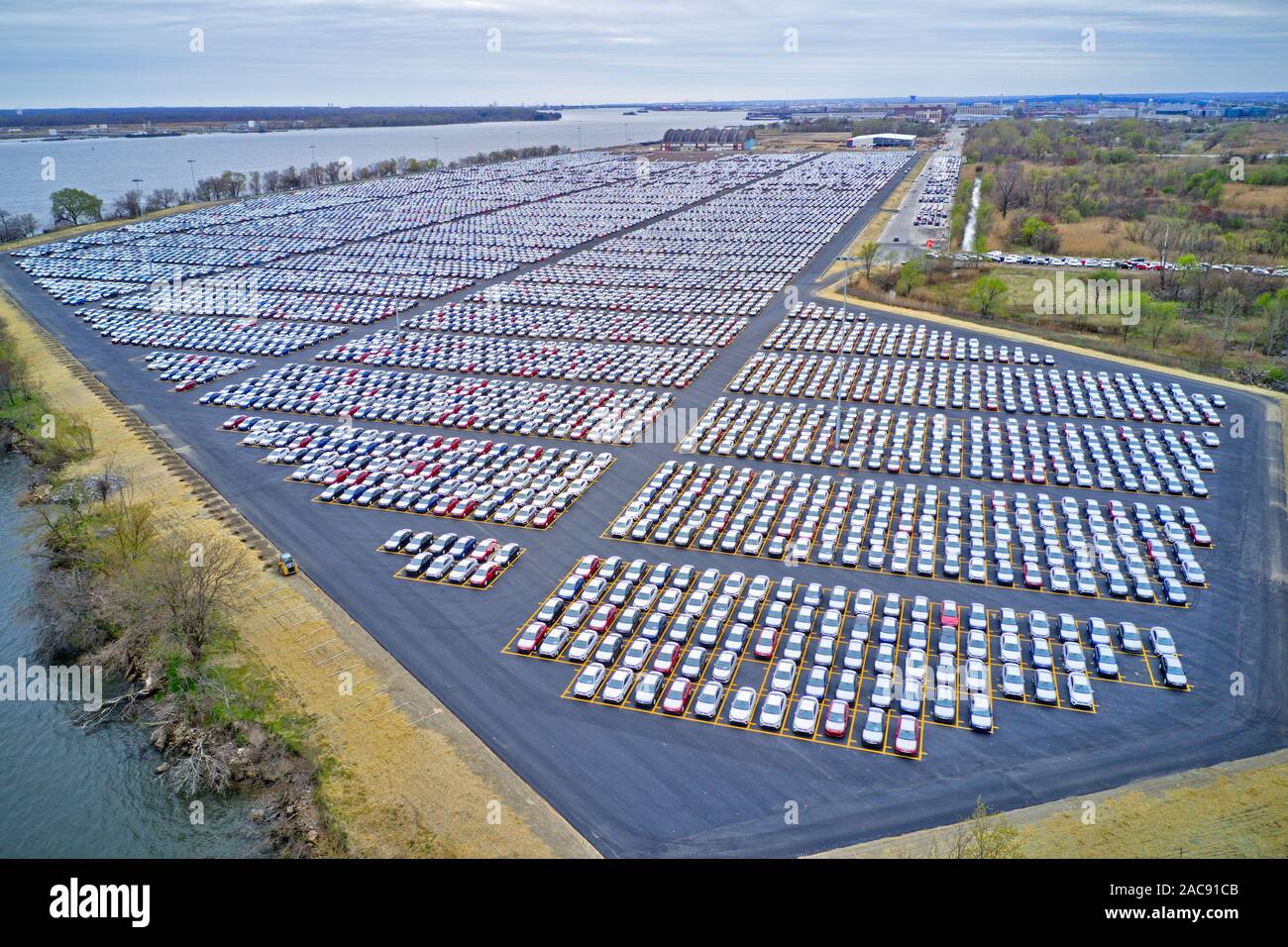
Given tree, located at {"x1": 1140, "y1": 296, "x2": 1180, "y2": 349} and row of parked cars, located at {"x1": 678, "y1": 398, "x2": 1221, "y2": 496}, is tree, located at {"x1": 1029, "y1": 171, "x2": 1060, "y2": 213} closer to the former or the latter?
tree, located at {"x1": 1140, "y1": 296, "x2": 1180, "y2": 349}

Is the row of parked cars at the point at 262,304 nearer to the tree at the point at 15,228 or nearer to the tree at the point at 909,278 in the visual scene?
the tree at the point at 909,278

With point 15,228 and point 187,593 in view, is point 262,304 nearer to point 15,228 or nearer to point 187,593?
point 187,593

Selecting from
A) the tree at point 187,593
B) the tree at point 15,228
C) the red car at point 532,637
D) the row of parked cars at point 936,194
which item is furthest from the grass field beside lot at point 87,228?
the row of parked cars at point 936,194

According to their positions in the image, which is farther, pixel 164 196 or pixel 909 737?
pixel 164 196

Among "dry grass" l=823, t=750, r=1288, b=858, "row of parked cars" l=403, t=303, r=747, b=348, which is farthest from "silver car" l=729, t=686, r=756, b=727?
"row of parked cars" l=403, t=303, r=747, b=348

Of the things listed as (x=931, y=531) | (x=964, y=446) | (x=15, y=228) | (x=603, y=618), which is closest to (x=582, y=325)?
(x=964, y=446)
